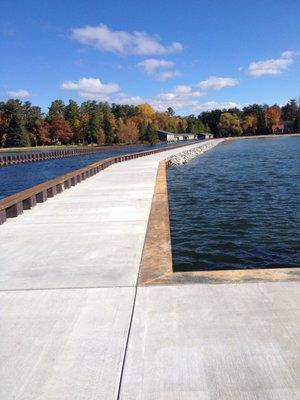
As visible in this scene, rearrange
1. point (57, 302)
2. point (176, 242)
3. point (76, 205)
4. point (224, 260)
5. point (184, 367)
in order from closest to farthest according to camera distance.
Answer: point (184, 367) < point (57, 302) < point (224, 260) < point (176, 242) < point (76, 205)

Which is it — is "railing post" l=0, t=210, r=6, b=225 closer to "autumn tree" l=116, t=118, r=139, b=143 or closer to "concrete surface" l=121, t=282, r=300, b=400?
"concrete surface" l=121, t=282, r=300, b=400

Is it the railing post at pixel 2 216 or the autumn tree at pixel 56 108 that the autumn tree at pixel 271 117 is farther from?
the railing post at pixel 2 216

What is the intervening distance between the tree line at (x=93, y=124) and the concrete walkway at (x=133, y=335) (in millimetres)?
110667

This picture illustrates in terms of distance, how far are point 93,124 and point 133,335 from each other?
132 meters

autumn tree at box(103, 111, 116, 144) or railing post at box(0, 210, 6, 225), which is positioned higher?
autumn tree at box(103, 111, 116, 144)

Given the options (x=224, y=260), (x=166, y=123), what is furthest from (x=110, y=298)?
(x=166, y=123)

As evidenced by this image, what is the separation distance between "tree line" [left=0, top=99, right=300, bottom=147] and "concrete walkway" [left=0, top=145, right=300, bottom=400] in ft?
363

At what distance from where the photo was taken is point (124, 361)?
12.2ft

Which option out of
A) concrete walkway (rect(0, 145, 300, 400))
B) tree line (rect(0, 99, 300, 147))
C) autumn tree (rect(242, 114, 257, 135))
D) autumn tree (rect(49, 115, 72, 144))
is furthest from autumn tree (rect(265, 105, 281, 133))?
concrete walkway (rect(0, 145, 300, 400))

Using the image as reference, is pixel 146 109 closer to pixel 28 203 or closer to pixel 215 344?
pixel 28 203

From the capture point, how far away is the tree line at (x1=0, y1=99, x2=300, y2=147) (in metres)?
124

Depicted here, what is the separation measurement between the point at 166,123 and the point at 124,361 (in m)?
176

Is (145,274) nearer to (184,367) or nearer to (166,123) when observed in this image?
(184,367)

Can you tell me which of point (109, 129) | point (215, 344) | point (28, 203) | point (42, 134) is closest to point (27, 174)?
point (28, 203)
